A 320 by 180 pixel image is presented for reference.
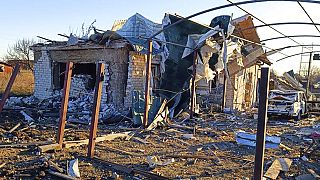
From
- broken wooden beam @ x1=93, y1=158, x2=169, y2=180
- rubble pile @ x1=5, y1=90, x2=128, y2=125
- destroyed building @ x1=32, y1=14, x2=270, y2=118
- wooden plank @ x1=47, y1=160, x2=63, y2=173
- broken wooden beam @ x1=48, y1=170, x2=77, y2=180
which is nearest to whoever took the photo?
broken wooden beam @ x1=48, y1=170, x2=77, y2=180

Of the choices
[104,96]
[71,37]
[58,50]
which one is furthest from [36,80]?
[104,96]

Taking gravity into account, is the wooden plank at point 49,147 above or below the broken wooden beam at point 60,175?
above

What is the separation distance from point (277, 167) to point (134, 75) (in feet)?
32.6

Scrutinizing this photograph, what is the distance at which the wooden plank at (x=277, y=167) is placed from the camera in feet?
23.0

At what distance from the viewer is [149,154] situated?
866cm

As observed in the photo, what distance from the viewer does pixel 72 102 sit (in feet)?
57.2

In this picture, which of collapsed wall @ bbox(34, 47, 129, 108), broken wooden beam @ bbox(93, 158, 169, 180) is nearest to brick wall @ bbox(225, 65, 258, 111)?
collapsed wall @ bbox(34, 47, 129, 108)

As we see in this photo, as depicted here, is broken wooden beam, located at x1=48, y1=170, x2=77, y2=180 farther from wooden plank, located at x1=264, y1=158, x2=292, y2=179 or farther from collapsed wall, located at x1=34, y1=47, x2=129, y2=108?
collapsed wall, located at x1=34, y1=47, x2=129, y2=108

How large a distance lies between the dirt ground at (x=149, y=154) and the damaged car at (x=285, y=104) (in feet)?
18.7

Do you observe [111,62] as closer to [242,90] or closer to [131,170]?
[131,170]

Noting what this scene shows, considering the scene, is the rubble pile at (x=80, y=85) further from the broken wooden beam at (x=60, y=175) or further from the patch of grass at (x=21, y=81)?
the patch of grass at (x=21, y=81)

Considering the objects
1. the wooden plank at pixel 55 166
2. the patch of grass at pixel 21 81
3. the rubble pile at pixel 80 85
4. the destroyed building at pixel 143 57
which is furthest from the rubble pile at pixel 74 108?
the patch of grass at pixel 21 81

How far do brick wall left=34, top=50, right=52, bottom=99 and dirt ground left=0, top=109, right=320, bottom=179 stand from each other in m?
5.62

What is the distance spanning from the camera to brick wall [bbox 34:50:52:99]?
1886 cm
